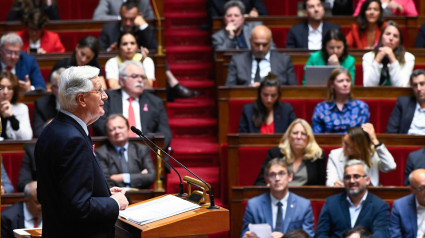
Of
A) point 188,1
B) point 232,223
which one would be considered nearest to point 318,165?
point 232,223

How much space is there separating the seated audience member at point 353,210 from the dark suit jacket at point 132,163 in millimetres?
498

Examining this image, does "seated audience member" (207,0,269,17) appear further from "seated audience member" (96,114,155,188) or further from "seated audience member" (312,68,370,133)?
"seated audience member" (96,114,155,188)

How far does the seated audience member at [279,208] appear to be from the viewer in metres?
2.07

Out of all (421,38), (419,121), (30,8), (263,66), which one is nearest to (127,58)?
(263,66)

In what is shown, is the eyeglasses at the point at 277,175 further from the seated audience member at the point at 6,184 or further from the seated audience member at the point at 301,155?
the seated audience member at the point at 6,184

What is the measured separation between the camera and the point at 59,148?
1.08m

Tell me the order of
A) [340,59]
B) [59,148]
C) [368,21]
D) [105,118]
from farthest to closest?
[368,21] → [340,59] → [105,118] → [59,148]

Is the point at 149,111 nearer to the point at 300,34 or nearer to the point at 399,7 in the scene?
the point at 300,34

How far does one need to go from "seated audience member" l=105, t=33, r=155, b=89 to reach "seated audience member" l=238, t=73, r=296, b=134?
0.45m

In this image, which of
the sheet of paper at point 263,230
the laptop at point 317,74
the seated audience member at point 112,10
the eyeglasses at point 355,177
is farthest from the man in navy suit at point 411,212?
the seated audience member at point 112,10

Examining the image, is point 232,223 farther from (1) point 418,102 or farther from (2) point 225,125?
(1) point 418,102

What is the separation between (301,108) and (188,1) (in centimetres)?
111

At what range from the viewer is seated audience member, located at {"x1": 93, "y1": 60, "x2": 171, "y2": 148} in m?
2.47

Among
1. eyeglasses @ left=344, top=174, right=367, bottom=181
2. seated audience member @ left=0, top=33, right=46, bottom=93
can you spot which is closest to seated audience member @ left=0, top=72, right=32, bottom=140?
seated audience member @ left=0, top=33, right=46, bottom=93
